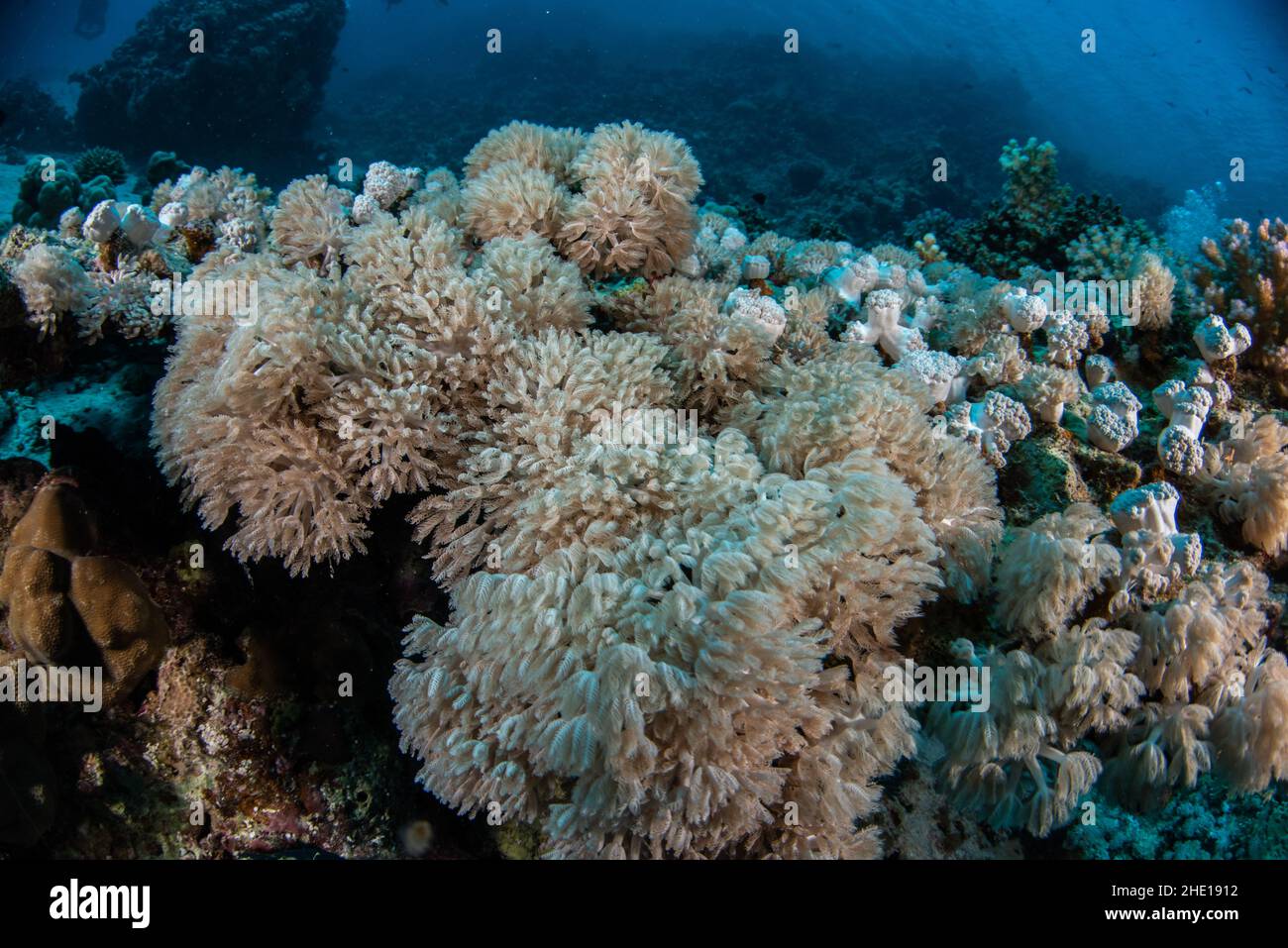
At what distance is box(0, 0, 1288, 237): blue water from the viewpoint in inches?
1086

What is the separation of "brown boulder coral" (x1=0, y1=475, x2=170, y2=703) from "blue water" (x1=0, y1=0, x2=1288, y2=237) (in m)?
20.0

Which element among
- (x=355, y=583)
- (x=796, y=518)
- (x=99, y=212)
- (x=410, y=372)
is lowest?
(x=355, y=583)

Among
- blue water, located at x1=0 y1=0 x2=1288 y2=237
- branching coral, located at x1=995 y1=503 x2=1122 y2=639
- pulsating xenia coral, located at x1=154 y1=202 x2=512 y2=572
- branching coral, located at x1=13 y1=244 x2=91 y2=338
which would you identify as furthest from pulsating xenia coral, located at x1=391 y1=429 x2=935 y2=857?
blue water, located at x1=0 y1=0 x2=1288 y2=237

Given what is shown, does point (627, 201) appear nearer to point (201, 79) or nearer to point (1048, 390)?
point (1048, 390)

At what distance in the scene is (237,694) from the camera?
3.60 metres

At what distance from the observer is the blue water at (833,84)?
2758 cm

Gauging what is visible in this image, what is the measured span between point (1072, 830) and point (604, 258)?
4443 mm

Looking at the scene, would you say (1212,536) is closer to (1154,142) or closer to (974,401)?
(974,401)

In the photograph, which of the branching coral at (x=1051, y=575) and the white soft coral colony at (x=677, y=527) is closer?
the white soft coral colony at (x=677, y=527)

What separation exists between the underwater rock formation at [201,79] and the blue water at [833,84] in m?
0.56

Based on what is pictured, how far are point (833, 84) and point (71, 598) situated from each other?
42.7m

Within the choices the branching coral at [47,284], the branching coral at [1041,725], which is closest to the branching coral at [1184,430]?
the branching coral at [1041,725]

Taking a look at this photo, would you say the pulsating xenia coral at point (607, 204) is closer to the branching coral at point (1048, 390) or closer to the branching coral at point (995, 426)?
the branching coral at point (995, 426)

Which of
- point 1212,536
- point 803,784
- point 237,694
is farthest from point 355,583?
point 1212,536
